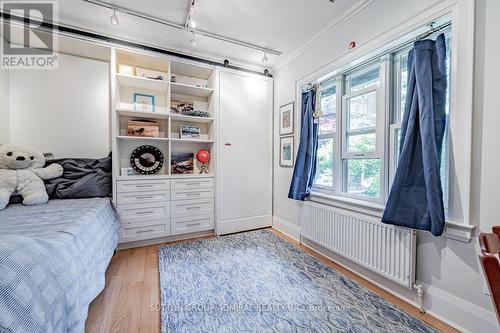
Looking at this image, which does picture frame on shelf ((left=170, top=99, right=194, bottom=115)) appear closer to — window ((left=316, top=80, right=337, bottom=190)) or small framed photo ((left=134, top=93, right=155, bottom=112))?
small framed photo ((left=134, top=93, right=155, bottom=112))

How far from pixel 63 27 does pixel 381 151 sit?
139 inches

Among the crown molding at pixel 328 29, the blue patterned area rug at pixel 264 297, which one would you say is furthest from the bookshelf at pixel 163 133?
the crown molding at pixel 328 29

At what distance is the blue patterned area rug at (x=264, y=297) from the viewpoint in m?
1.40

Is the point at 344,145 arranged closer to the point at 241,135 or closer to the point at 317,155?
the point at 317,155

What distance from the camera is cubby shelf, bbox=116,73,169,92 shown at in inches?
98.9

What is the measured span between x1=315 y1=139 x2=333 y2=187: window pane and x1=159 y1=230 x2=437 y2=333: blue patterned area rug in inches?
36.6

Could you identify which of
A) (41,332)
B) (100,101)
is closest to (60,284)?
(41,332)

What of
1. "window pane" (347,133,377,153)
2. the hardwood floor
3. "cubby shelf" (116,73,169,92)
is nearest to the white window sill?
"window pane" (347,133,377,153)

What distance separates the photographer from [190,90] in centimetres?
296

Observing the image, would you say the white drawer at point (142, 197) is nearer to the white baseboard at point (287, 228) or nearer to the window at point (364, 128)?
the white baseboard at point (287, 228)

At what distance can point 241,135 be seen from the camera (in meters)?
3.18

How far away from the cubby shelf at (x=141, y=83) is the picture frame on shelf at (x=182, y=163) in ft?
3.06

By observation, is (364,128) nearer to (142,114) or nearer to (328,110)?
(328,110)

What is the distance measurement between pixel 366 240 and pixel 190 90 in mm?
2837
